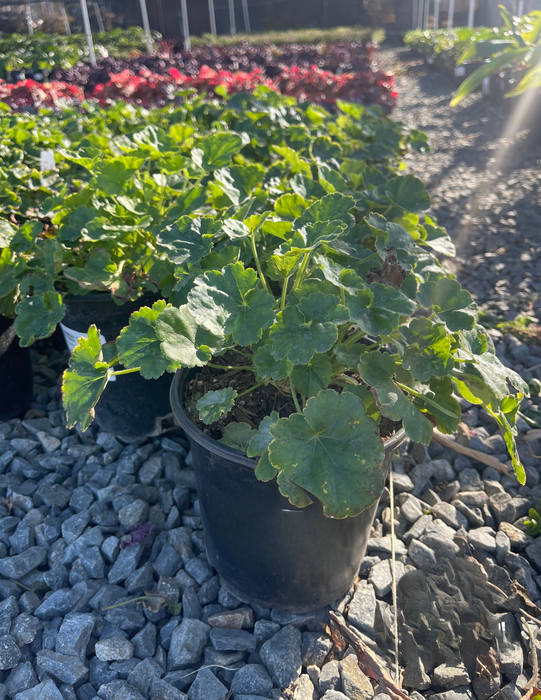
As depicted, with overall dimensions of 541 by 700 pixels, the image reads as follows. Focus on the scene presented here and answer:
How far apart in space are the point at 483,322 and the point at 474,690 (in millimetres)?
1682

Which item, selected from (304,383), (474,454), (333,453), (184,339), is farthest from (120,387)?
(474,454)

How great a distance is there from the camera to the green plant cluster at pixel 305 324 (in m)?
0.89

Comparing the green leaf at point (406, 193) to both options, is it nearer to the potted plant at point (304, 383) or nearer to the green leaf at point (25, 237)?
the potted plant at point (304, 383)

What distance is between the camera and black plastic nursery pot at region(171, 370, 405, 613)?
1.06 metres

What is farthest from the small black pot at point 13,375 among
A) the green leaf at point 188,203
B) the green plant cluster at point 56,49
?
the green plant cluster at point 56,49

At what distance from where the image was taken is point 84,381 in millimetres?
994

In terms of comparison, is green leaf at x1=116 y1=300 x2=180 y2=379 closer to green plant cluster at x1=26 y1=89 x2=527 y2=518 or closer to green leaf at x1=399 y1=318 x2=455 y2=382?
green plant cluster at x1=26 y1=89 x2=527 y2=518

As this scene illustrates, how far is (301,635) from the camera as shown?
1204mm

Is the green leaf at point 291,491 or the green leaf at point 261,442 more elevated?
the green leaf at point 261,442

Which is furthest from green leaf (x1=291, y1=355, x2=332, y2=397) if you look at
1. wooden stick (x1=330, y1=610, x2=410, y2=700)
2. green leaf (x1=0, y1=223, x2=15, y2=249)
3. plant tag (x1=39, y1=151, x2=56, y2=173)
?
plant tag (x1=39, y1=151, x2=56, y2=173)

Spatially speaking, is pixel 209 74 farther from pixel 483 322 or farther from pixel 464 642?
pixel 464 642

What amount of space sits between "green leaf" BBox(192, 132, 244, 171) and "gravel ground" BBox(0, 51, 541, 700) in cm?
94

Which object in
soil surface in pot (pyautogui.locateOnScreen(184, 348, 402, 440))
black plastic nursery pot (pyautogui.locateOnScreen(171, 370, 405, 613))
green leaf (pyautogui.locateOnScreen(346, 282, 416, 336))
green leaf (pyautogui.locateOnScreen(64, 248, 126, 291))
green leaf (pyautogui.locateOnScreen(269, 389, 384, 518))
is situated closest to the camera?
green leaf (pyautogui.locateOnScreen(269, 389, 384, 518))

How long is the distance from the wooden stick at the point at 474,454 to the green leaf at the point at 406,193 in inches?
32.0
